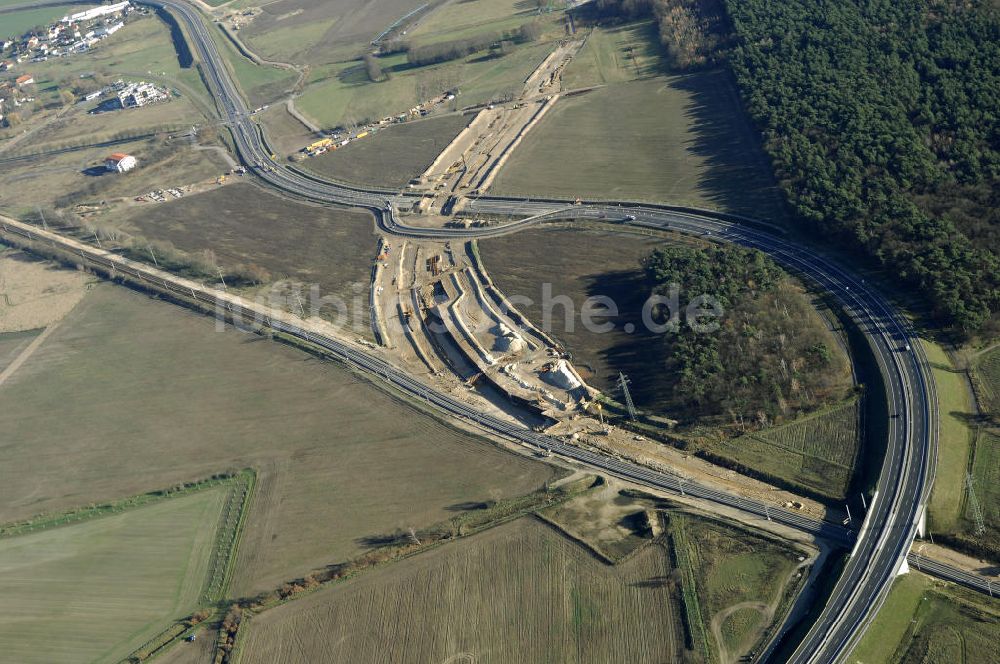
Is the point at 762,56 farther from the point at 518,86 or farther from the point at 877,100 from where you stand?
the point at 518,86

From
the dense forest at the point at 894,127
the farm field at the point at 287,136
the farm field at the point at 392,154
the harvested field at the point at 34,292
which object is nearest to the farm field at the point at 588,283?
the dense forest at the point at 894,127

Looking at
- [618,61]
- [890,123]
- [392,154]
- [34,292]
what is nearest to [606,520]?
[890,123]

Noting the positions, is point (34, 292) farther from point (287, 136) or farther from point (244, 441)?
point (244, 441)

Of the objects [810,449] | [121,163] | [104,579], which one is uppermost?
[121,163]

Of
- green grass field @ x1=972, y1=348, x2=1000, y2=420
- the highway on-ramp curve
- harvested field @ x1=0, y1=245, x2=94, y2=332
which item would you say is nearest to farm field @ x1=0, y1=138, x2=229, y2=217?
harvested field @ x1=0, y1=245, x2=94, y2=332

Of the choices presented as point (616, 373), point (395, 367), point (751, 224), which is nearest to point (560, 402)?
point (616, 373)

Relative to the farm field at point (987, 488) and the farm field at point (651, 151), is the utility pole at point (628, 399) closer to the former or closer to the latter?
the farm field at point (987, 488)
